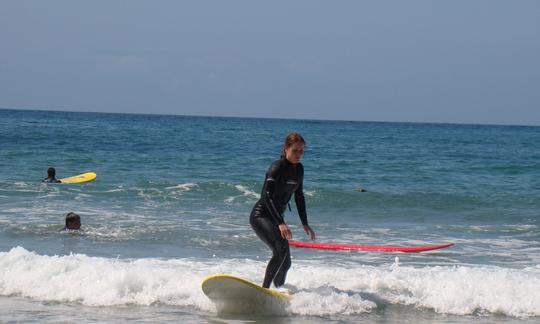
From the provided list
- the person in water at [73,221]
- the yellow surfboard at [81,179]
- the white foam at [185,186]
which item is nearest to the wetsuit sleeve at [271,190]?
the person in water at [73,221]

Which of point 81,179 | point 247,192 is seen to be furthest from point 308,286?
point 81,179

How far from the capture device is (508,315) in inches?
318

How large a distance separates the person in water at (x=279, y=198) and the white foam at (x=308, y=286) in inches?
27.0

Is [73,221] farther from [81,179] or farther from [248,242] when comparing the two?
[81,179]

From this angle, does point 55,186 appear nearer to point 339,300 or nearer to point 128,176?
point 128,176

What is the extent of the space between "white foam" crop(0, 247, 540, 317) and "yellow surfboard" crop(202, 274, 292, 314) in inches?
6.8

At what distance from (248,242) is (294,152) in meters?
5.44

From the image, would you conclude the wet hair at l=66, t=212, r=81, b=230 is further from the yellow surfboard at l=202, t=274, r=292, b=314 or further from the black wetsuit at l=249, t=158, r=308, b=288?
the black wetsuit at l=249, t=158, r=308, b=288

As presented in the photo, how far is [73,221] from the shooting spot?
12406mm

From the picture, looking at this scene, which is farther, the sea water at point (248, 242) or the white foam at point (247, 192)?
the white foam at point (247, 192)

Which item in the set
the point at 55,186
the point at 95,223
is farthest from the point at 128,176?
→ the point at 95,223

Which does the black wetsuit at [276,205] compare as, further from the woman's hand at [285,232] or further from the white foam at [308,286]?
the white foam at [308,286]

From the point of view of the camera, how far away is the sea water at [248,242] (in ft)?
26.5

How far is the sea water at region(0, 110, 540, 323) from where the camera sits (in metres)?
8.08
